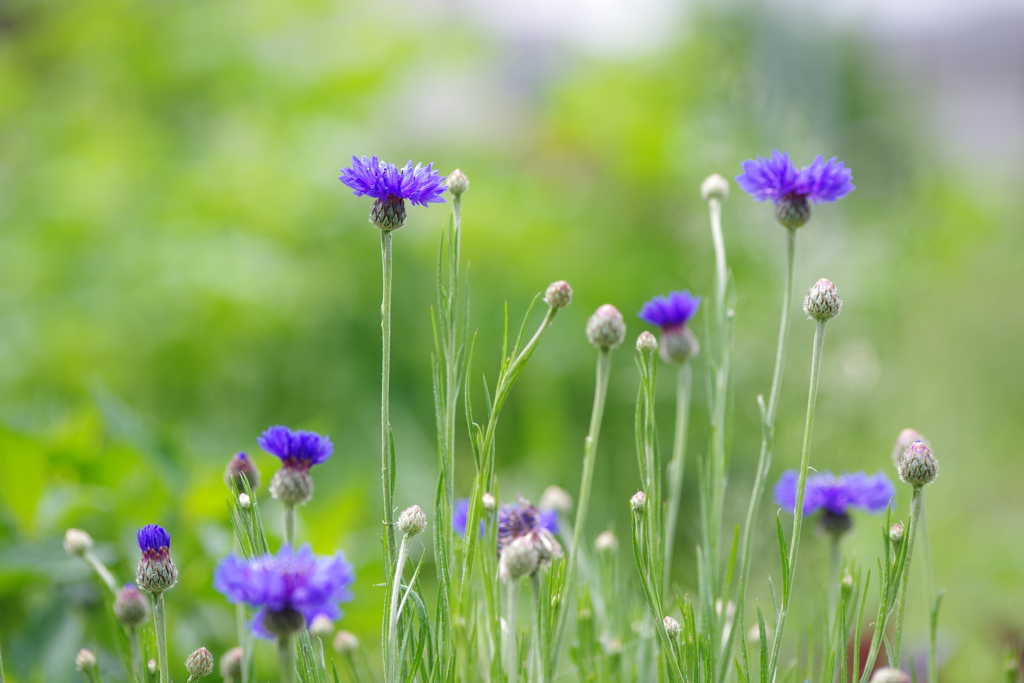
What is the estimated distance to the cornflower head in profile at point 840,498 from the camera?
1.98 feet

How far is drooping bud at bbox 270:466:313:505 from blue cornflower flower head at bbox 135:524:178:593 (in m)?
0.07

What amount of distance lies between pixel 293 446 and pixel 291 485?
0.9 inches

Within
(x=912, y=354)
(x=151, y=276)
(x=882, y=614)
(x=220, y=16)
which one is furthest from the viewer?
(x=220, y=16)

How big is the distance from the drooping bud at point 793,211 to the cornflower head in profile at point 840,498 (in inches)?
7.4

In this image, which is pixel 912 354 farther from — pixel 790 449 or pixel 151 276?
pixel 151 276

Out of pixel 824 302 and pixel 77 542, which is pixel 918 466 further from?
pixel 77 542

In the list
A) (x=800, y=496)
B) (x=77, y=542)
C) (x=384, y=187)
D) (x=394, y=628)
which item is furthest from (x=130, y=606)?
(x=800, y=496)

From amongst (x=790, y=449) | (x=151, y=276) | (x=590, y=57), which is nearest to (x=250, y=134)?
(x=151, y=276)

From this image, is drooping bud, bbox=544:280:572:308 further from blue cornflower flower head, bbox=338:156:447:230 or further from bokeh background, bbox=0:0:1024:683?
bokeh background, bbox=0:0:1024:683

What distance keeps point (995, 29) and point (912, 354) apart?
292 cm

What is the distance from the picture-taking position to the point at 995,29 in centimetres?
428

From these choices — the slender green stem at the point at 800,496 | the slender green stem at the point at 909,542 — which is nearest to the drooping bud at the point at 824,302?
the slender green stem at the point at 800,496

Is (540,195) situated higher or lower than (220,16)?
lower

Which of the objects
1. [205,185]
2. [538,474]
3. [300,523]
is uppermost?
[205,185]
